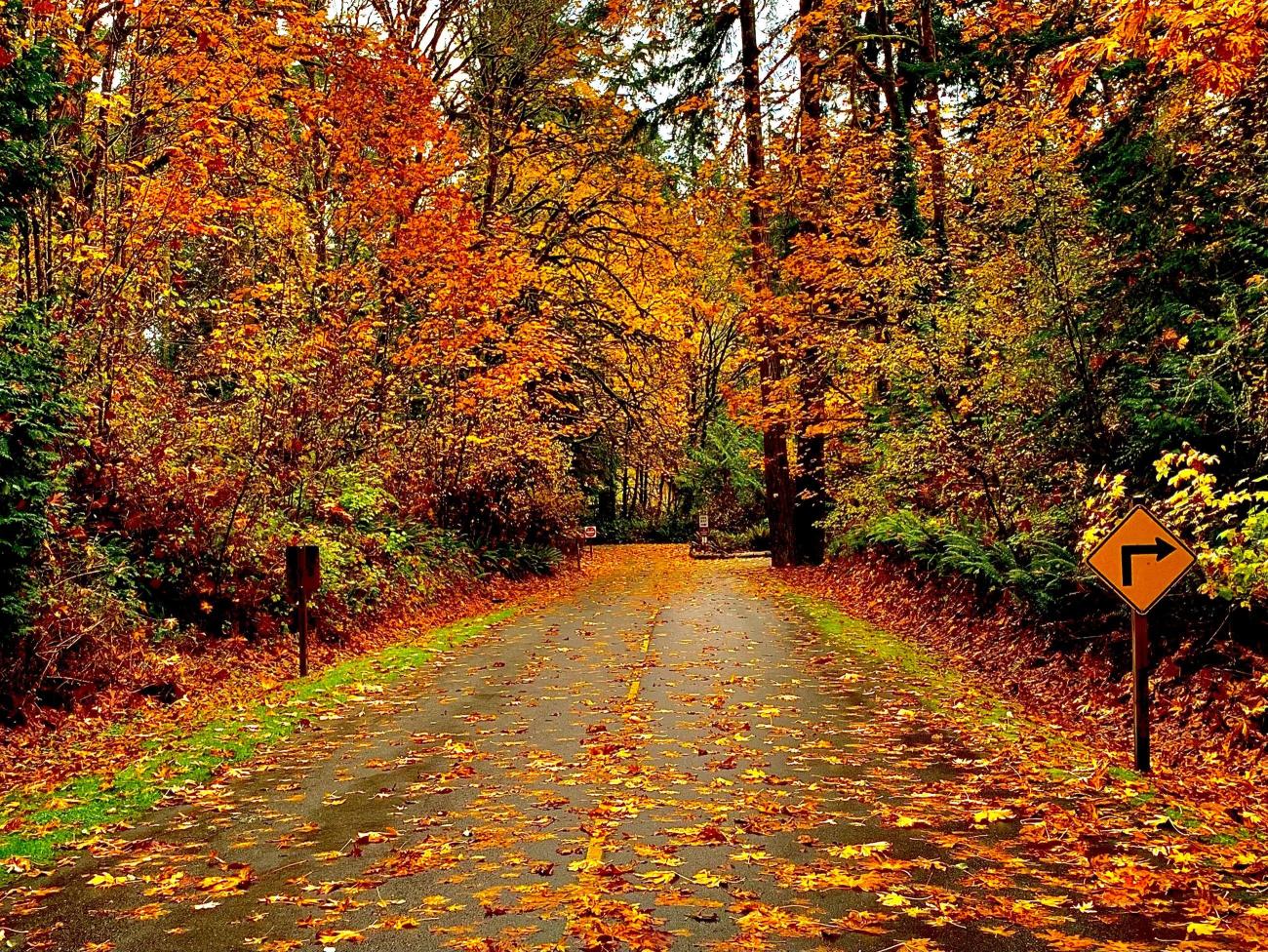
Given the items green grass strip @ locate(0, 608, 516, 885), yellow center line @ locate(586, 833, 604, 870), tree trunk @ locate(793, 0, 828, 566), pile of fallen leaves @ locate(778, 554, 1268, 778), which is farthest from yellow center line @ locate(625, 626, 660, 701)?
tree trunk @ locate(793, 0, 828, 566)

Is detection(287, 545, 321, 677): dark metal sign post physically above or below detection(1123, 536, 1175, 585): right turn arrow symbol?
below

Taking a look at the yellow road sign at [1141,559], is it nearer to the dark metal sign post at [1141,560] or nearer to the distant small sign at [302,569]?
the dark metal sign post at [1141,560]

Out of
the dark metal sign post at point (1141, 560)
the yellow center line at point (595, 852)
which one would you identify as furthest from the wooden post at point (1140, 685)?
the yellow center line at point (595, 852)

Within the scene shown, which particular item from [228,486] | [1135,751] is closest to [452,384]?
[228,486]

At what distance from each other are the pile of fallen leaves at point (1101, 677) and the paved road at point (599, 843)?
59.3 inches

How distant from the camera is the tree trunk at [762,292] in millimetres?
25016

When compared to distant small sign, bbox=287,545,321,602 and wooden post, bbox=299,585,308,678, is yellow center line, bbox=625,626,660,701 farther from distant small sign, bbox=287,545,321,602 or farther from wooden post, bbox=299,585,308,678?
distant small sign, bbox=287,545,321,602

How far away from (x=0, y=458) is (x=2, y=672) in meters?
1.96

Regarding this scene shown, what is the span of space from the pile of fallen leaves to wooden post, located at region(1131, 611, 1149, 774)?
370 millimetres

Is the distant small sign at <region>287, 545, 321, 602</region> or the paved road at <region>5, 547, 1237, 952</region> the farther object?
the distant small sign at <region>287, 545, 321, 602</region>

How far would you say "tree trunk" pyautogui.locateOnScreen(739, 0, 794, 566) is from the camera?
2502 centimetres

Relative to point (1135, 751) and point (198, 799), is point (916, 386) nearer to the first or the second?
point (1135, 751)

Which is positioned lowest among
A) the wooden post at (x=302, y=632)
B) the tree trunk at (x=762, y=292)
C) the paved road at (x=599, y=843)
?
the paved road at (x=599, y=843)

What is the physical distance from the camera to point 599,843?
6.43 m
